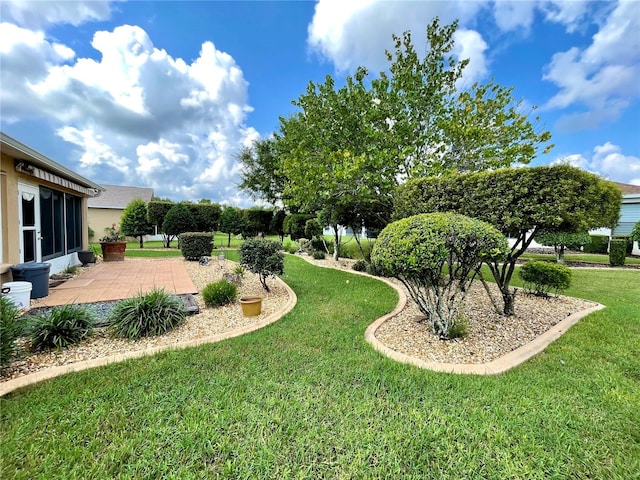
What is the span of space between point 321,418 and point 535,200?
14.8 feet

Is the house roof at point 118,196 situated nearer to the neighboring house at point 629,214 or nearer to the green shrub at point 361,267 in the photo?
the green shrub at point 361,267

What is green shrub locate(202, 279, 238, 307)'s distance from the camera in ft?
17.6

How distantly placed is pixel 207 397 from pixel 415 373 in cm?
224

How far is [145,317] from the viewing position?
4.10 m

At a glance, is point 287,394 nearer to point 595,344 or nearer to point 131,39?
point 595,344

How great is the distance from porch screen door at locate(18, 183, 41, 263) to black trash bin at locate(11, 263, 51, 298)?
1.05 metres

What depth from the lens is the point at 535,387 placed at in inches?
112

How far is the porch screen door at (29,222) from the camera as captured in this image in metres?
6.18

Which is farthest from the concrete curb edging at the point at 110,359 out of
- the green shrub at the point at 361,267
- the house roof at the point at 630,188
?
the house roof at the point at 630,188

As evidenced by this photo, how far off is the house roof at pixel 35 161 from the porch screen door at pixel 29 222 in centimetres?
50

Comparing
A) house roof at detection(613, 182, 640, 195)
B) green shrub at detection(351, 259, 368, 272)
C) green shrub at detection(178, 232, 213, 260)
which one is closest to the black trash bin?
green shrub at detection(178, 232, 213, 260)

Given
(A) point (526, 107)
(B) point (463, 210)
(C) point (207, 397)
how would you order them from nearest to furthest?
(C) point (207, 397)
(B) point (463, 210)
(A) point (526, 107)

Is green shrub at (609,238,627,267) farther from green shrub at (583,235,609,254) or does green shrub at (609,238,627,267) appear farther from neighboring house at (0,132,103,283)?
neighboring house at (0,132,103,283)

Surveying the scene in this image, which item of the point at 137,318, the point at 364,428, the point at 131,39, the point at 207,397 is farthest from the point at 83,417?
the point at 131,39
